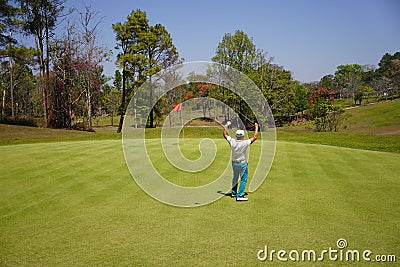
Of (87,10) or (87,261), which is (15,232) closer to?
(87,261)

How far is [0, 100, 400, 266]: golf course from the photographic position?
17.0ft

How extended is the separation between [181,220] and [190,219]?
0.18m

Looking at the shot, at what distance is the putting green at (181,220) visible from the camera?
5.27 m

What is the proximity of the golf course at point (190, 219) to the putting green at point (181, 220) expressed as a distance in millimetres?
19

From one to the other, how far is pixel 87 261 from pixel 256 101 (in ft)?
101

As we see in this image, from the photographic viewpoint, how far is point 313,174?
11.0m

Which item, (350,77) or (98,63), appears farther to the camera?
(350,77)

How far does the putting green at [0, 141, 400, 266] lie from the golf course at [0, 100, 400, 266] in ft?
0.06

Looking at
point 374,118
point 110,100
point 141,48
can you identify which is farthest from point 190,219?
point 110,100

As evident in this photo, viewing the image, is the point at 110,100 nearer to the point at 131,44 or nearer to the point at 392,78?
the point at 131,44

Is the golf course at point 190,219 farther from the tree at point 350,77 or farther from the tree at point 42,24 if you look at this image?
the tree at point 350,77

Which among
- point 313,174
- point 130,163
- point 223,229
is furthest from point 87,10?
point 223,229

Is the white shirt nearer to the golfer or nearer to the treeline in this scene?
the golfer

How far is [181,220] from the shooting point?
22.2ft
